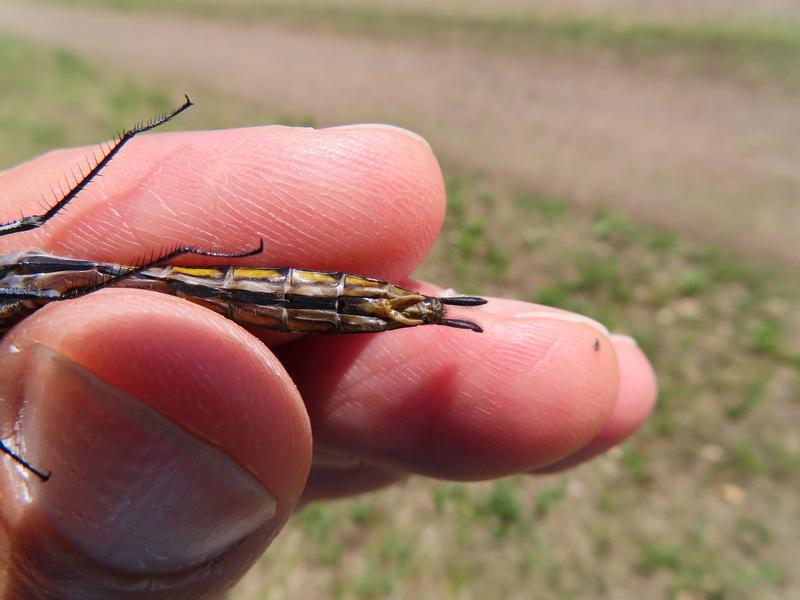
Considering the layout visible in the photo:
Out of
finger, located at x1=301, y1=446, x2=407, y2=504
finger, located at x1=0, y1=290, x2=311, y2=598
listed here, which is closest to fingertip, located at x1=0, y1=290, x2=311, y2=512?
finger, located at x1=0, y1=290, x2=311, y2=598

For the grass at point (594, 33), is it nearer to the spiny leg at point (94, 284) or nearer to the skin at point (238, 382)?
the skin at point (238, 382)

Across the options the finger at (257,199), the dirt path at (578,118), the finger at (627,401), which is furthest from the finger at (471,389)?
the dirt path at (578,118)

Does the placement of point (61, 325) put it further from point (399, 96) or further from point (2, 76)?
point (2, 76)

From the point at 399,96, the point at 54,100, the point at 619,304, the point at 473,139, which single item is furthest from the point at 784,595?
the point at 54,100

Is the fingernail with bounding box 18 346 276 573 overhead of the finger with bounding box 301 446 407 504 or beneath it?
overhead

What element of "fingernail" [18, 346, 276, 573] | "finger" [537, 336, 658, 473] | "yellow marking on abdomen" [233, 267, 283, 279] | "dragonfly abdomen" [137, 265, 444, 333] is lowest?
"finger" [537, 336, 658, 473]

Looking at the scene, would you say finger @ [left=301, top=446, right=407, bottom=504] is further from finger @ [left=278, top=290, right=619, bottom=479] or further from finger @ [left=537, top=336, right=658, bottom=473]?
finger @ [left=537, top=336, right=658, bottom=473]

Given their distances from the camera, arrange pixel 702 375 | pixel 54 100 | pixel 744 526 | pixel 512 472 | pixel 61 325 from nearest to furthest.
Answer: pixel 61 325 < pixel 512 472 < pixel 744 526 < pixel 702 375 < pixel 54 100
